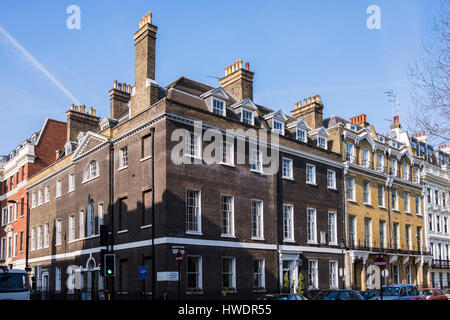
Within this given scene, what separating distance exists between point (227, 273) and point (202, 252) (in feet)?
8.39

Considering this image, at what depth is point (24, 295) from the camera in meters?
22.3

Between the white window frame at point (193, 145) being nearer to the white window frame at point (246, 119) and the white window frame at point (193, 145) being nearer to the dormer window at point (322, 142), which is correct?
the white window frame at point (246, 119)

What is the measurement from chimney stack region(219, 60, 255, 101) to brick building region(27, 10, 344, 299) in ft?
0.32

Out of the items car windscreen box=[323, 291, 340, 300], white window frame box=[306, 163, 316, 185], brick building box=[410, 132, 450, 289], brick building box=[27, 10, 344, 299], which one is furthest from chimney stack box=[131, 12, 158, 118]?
brick building box=[410, 132, 450, 289]

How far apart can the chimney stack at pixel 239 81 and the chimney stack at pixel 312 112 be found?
649 cm

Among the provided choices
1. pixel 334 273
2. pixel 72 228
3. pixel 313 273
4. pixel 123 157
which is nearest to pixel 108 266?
pixel 123 157

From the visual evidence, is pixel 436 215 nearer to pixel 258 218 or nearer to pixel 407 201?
pixel 407 201

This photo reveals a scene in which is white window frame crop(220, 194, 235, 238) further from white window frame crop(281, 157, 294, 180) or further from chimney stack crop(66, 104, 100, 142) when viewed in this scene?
chimney stack crop(66, 104, 100, 142)

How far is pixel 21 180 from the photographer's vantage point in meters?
51.2

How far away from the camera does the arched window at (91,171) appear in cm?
3624

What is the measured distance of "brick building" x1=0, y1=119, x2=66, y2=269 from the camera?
4972 centimetres

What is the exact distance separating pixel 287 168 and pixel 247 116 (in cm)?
480

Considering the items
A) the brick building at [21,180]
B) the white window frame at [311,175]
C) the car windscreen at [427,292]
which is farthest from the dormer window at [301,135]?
the brick building at [21,180]
